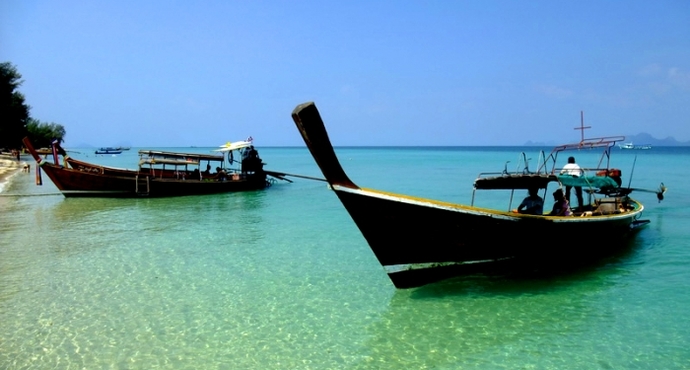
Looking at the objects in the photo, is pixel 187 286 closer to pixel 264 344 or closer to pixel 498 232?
pixel 264 344

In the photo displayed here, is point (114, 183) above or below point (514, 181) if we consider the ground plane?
below

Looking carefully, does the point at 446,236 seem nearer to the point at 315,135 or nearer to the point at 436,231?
the point at 436,231

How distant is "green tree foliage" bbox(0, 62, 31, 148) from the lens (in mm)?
42291

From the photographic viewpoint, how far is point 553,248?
8297 millimetres

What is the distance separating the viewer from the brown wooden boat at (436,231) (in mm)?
6547

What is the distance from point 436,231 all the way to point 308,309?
7.34ft

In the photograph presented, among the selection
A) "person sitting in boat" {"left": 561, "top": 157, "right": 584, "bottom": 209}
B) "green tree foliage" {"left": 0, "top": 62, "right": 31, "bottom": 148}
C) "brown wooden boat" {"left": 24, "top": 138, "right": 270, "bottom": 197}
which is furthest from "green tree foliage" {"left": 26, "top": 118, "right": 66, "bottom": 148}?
"person sitting in boat" {"left": 561, "top": 157, "right": 584, "bottom": 209}

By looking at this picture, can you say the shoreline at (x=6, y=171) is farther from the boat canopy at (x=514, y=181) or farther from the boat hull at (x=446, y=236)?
the boat canopy at (x=514, y=181)

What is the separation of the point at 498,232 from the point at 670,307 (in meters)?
2.72

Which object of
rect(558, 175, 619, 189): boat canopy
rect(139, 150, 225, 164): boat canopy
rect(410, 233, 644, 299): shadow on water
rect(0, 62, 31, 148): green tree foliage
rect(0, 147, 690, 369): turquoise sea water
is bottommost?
rect(0, 147, 690, 369): turquoise sea water

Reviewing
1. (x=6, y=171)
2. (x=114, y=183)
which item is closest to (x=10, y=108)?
(x=6, y=171)

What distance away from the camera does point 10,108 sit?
42906 mm

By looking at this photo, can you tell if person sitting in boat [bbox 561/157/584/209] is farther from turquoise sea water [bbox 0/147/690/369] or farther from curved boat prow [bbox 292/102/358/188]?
curved boat prow [bbox 292/102/358/188]

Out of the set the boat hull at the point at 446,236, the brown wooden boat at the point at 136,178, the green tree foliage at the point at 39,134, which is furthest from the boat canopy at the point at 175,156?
the green tree foliage at the point at 39,134
